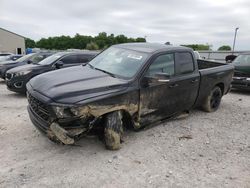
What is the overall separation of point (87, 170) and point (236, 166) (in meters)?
2.31

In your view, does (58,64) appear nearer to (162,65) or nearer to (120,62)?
(120,62)

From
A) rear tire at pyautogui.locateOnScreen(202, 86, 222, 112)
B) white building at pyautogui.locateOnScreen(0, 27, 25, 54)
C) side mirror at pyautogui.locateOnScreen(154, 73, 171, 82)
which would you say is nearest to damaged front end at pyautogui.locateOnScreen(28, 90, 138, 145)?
side mirror at pyautogui.locateOnScreen(154, 73, 171, 82)

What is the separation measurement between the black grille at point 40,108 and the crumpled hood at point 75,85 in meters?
0.15

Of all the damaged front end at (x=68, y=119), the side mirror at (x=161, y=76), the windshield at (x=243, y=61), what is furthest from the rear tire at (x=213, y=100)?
the windshield at (x=243, y=61)

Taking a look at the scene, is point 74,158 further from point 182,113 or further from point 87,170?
point 182,113

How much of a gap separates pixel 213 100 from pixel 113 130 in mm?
3810

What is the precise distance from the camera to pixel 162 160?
3834 millimetres

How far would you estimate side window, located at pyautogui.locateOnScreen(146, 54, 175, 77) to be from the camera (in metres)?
4.54

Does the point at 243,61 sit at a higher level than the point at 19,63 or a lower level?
higher

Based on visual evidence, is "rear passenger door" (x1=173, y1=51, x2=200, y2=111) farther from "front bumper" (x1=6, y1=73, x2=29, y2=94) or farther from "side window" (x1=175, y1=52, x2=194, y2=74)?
"front bumper" (x1=6, y1=73, x2=29, y2=94)

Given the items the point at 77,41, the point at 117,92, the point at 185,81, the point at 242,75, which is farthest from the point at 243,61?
the point at 77,41

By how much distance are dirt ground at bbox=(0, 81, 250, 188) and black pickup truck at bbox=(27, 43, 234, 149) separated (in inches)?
13.9

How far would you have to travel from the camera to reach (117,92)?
392 cm

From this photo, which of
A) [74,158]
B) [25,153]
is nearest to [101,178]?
[74,158]
